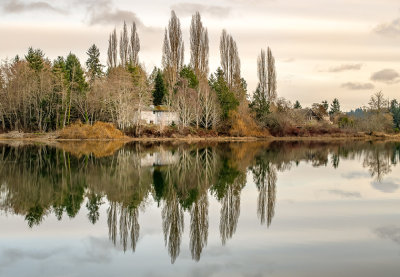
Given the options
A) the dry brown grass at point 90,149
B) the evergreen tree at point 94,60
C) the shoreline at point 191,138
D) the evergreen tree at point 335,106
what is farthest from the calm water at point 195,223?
the evergreen tree at point 335,106

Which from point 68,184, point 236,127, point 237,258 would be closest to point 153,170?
point 68,184

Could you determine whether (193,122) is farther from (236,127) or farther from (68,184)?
(68,184)

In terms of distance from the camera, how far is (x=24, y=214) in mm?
11680

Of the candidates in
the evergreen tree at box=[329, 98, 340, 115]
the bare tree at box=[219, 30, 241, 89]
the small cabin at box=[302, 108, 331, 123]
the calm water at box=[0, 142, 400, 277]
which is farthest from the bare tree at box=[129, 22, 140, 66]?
the evergreen tree at box=[329, 98, 340, 115]

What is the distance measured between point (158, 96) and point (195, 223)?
5457 cm

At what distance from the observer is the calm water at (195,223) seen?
776 cm

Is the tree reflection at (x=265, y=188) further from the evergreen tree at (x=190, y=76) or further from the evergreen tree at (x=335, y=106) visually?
the evergreen tree at (x=335, y=106)

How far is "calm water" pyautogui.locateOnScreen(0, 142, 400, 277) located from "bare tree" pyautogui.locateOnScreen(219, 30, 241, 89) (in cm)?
4248

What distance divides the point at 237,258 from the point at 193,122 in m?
49.0

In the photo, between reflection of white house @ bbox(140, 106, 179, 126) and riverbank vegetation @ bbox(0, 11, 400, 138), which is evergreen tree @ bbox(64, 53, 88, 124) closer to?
riverbank vegetation @ bbox(0, 11, 400, 138)

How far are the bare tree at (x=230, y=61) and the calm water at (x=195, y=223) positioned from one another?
42.5 metres

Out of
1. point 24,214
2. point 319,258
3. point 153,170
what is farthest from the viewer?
point 153,170

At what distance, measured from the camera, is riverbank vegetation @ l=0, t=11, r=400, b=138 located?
2020 inches

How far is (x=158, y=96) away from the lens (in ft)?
211
